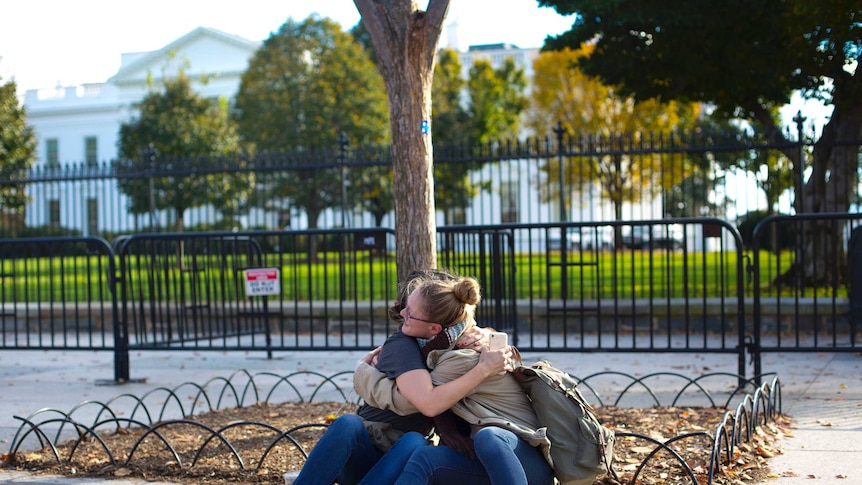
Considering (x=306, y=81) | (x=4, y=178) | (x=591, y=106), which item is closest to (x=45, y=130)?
(x=306, y=81)

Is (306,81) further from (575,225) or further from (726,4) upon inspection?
(575,225)

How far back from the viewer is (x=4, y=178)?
13.4m

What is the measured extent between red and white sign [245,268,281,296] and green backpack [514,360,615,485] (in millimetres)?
5222

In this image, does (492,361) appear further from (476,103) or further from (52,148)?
(52,148)

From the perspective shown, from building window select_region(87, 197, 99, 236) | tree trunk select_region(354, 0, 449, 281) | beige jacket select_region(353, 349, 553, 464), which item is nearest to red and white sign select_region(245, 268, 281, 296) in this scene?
tree trunk select_region(354, 0, 449, 281)

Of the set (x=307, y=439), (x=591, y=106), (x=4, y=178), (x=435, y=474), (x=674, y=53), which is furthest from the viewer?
(x=591, y=106)

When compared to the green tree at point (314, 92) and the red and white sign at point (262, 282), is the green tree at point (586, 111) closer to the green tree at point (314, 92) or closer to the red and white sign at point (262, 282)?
the green tree at point (314, 92)

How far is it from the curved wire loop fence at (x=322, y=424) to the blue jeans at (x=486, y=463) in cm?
76

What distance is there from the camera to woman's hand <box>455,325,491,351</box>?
366 cm

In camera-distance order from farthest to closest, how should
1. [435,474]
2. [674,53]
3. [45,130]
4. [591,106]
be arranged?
[45,130] → [591,106] → [674,53] → [435,474]

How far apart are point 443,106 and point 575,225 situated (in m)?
26.1

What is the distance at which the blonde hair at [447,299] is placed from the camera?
11.8ft

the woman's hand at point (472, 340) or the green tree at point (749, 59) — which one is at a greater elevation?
the green tree at point (749, 59)

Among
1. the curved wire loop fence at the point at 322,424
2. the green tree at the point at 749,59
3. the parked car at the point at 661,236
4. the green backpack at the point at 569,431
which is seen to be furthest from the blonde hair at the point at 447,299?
the green tree at the point at 749,59
